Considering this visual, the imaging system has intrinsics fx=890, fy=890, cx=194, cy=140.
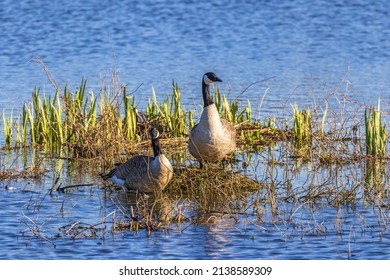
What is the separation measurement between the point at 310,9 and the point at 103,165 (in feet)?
55.8

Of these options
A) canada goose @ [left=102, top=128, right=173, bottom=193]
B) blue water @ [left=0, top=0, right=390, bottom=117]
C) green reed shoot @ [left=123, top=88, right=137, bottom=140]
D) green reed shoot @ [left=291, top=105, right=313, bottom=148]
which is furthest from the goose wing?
blue water @ [left=0, top=0, right=390, bottom=117]

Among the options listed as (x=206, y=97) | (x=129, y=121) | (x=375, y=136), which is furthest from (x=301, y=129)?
(x=129, y=121)

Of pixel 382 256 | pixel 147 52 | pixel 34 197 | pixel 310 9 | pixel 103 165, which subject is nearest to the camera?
pixel 382 256

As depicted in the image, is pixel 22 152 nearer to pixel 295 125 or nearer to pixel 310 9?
pixel 295 125

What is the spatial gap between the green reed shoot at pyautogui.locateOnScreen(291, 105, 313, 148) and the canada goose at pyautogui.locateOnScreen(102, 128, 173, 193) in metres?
3.29

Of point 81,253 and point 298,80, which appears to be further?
point 298,80

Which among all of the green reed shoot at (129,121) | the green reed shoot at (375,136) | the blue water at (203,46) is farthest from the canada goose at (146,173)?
the blue water at (203,46)

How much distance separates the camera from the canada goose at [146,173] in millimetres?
10930

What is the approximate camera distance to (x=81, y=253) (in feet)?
29.0

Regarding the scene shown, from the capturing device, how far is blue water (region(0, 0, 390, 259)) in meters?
9.10

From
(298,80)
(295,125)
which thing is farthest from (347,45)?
(295,125)

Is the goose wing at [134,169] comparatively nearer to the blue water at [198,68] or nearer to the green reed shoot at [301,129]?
the blue water at [198,68]

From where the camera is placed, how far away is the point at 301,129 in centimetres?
1385

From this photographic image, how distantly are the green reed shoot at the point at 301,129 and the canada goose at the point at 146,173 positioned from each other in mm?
3293
